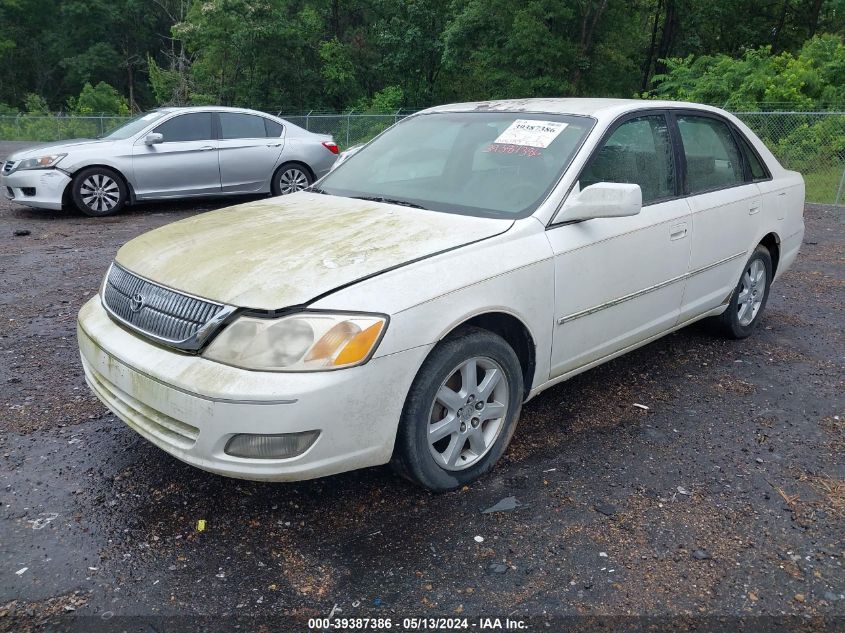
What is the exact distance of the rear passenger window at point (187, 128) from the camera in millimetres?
9906

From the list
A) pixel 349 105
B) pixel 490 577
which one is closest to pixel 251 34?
pixel 349 105

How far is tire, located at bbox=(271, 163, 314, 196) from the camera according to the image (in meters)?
10.8

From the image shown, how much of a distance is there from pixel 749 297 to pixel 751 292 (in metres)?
0.05

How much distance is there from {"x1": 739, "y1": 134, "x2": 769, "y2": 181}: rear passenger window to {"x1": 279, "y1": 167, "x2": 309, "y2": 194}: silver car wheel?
7.33 meters

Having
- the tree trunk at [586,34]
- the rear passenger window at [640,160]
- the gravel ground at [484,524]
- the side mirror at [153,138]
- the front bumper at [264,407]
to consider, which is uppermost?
the tree trunk at [586,34]

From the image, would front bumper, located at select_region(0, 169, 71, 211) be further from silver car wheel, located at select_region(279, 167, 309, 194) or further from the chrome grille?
the chrome grille

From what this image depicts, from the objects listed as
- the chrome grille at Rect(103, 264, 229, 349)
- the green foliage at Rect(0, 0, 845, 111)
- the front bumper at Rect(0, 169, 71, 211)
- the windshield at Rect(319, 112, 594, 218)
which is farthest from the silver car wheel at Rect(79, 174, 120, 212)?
the green foliage at Rect(0, 0, 845, 111)

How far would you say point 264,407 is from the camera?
2523 millimetres

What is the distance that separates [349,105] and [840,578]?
2987 centimetres

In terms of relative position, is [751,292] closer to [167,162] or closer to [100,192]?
[167,162]

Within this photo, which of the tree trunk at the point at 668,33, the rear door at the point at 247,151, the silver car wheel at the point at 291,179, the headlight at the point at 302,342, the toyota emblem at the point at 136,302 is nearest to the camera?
the headlight at the point at 302,342

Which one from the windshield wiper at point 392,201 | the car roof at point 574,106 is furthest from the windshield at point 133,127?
the windshield wiper at point 392,201

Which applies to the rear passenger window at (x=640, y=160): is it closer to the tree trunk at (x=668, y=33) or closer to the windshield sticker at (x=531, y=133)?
the windshield sticker at (x=531, y=133)

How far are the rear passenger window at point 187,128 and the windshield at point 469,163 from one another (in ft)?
20.9
